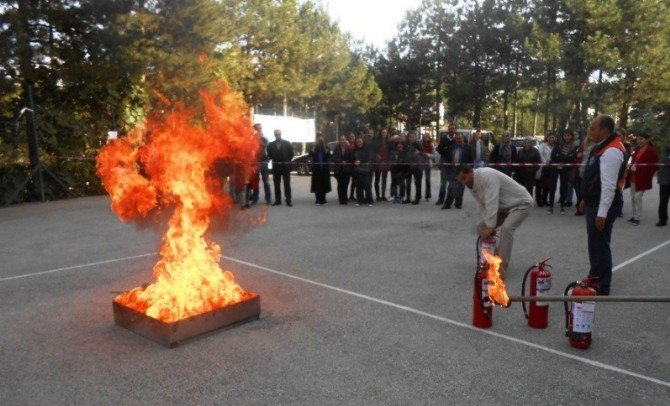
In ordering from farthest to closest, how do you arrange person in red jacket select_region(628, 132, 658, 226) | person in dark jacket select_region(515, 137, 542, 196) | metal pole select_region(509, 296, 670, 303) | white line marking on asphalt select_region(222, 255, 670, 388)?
1. person in dark jacket select_region(515, 137, 542, 196)
2. person in red jacket select_region(628, 132, 658, 226)
3. white line marking on asphalt select_region(222, 255, 670, 388)
4. metal pole select_region(509, 296, 670, 303)

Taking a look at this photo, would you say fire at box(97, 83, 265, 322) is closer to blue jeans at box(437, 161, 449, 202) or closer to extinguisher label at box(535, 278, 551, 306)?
extinguisher label at box(535, 278, 551, 306)

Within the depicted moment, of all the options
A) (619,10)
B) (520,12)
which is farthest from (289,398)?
(520,12)

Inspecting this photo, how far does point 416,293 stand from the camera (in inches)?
236

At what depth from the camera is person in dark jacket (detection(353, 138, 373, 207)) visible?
13828 millimetres

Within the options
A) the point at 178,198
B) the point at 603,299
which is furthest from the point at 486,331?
the point at 178,198

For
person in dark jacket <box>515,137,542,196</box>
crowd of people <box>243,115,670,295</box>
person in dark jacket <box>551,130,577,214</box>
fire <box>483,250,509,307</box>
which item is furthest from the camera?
person in dark jacket <box>515,137,542,196</box>

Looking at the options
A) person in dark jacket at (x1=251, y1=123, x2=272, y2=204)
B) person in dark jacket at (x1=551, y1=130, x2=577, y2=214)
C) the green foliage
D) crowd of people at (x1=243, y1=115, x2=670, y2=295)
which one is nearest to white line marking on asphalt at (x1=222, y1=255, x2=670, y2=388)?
crowd of people at (x1=243, y1=115, x2=670, y2=295)

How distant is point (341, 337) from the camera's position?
15.4 feet

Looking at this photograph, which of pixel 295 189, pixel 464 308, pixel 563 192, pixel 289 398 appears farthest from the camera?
pixel 295 189

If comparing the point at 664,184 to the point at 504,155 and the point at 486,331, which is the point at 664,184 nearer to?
the point at 504,155

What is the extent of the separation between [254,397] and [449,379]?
4.71ft

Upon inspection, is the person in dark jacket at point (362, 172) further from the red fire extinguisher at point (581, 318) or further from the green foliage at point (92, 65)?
the red fire extinguisher at point (581, 318)

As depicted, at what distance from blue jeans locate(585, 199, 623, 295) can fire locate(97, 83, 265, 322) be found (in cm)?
364

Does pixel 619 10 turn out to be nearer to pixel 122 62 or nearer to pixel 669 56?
pixel 669 56
